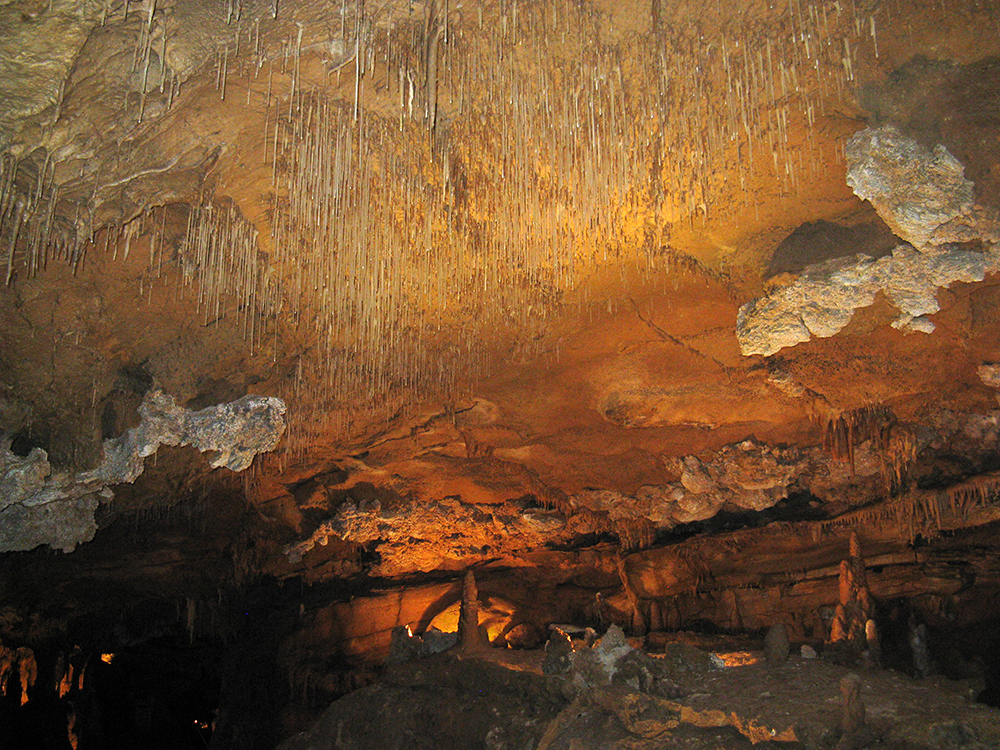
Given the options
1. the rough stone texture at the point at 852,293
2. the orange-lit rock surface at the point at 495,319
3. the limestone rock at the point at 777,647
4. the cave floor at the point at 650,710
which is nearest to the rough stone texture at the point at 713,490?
the orange-lit rock surface at the point at 495,319

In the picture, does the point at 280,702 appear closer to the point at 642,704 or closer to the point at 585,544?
the point at 585,544

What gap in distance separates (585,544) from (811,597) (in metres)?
4.24

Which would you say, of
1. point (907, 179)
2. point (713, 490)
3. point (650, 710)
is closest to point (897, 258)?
point (907, 179)

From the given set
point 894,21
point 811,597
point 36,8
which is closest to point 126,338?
point 36,8

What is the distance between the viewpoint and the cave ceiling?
15.8 feet

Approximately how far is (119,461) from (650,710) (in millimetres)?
6641

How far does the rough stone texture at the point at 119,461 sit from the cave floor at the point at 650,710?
13.7 feet

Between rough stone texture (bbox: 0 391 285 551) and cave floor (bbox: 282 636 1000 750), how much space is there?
164 inches

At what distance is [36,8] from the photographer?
392 cm

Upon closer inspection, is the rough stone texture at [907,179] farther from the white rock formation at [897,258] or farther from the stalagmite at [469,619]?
the stalagmite at [469,619]

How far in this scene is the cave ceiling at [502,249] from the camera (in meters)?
4.81

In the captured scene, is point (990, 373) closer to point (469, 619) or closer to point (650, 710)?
point (650, 710)

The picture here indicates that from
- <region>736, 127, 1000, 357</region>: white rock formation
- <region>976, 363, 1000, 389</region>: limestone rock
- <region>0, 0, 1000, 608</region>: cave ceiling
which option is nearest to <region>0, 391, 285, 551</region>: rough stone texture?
<region>0, 0, 1000, 608</region>: cave ceiling

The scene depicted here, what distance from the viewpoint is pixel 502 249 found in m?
7.19
